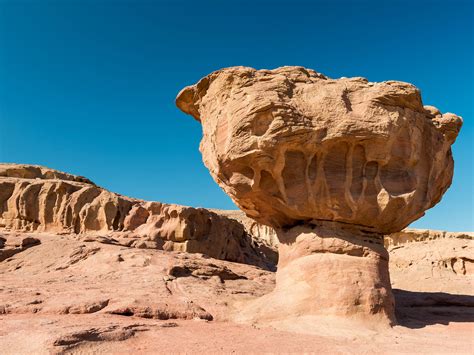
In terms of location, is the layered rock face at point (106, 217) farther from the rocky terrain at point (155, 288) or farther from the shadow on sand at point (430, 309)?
the shadow on sand at point (430, 309)

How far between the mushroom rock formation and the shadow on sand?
1566 millimetres

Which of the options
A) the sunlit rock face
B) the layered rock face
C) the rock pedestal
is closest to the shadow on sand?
the rock pedestal

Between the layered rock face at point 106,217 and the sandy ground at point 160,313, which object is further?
the layered rock face at point 106,217

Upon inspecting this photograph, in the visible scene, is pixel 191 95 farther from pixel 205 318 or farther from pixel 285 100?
pixel 205 318

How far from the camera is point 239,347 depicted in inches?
222

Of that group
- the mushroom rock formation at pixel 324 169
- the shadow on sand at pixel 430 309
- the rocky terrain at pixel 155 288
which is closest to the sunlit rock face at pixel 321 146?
the mushroom rock formation at pixel 324 169

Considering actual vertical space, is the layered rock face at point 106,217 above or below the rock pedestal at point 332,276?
above

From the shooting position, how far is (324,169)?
8.95 meters

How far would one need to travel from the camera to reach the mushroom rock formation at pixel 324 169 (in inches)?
322

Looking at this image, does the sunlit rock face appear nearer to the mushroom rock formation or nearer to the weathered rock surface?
the mushroom rock formation

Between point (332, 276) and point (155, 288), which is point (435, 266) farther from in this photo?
point (155, 288)

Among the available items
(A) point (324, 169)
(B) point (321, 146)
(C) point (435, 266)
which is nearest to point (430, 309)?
(A) point (324, 169)

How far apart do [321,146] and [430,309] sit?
6.37m

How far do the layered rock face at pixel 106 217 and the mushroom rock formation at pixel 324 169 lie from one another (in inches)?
400
